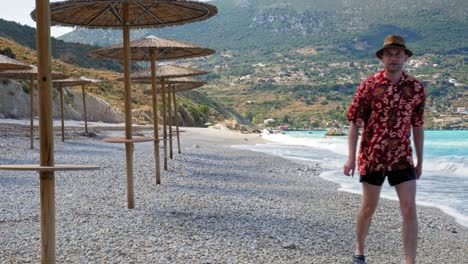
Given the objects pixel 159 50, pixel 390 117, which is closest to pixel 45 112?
pixel 390 117

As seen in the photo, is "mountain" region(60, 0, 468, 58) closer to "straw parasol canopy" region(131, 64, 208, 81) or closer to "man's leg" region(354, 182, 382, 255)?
"straw parasol canopy" region(131, 64, 208, 81)

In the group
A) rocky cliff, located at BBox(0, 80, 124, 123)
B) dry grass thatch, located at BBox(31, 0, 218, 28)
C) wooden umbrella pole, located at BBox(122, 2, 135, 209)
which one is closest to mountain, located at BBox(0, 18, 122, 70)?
rocky cliff, located at BBox(0, 80, 124, 123)

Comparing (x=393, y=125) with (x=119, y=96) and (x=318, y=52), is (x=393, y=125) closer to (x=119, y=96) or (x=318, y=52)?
(x=119, y=96)

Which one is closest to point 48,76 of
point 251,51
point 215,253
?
point 215,253

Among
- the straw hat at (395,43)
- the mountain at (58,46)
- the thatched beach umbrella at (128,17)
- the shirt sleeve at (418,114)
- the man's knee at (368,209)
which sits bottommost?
the man's knee at (368,209)

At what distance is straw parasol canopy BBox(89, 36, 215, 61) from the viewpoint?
791 centimetres

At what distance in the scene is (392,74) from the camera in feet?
12.3

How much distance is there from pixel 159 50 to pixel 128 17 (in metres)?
2.38

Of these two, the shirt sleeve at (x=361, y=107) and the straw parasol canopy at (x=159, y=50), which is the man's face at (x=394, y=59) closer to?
the shirt sleeve at (x=361, y=107)

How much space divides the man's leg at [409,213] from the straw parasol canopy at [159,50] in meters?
4.93

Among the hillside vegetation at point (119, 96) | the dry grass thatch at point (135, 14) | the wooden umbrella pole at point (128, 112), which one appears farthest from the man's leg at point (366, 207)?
the hillside vegetation at point (119, 96)

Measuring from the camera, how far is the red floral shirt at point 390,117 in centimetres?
370

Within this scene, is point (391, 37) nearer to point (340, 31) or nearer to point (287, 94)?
point (287, 94)

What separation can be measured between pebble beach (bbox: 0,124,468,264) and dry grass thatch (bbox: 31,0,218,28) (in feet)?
7.17
